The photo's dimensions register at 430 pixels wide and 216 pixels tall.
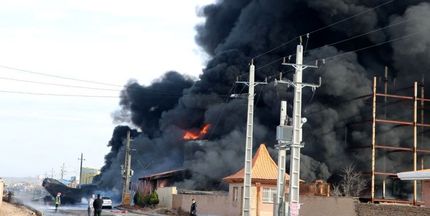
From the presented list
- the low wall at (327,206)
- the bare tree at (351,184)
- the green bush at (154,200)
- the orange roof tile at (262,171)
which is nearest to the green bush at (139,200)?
the green bush at (154,200)

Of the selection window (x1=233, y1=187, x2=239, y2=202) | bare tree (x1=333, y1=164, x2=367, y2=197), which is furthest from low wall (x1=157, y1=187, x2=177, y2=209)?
bare tree (x1=333, y1=164, x2=367, y2=197)

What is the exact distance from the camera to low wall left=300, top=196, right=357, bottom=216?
1465 inches

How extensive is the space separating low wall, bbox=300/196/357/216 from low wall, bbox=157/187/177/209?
2120cm

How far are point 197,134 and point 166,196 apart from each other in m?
25.0

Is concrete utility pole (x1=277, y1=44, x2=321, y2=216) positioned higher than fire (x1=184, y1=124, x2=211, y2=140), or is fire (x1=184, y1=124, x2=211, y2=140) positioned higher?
fire (x1=184, y1=124, x2=211, y2=140)

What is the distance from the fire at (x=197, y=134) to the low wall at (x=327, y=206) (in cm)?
4122

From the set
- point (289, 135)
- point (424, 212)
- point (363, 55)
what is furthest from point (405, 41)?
point (289, 135)

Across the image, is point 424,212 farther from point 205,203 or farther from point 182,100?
point 182,100

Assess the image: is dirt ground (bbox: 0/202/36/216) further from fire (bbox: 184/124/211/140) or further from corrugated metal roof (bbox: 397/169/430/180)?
fire (bbox: 184/124/211/140)

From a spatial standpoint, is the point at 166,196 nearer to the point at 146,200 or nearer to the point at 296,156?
the point at 146,200

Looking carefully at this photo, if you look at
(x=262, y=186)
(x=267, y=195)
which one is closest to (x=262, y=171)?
(x=262, y=186)

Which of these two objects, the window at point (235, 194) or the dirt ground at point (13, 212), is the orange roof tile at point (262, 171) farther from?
the dirt ground at point (13, 212)

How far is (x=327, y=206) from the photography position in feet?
126

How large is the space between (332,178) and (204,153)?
47.9 ft
